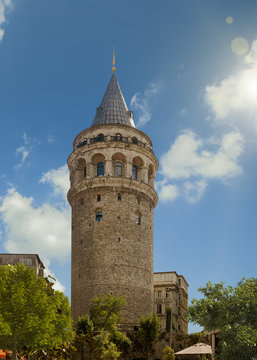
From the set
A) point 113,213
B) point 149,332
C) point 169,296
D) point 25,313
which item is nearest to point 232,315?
point 25,313

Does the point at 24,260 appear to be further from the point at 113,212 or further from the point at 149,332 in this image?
the point at 149,332

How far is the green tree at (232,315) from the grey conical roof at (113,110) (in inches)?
1514

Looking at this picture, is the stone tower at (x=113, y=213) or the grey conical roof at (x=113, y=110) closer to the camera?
the stone tower at (x=113, y=213)

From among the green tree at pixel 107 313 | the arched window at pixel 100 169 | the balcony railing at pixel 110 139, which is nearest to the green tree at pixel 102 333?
the green tree at pixel 107 313

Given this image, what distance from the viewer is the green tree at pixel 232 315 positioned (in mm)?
40812

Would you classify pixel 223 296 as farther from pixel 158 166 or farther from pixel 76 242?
pixel 158 166

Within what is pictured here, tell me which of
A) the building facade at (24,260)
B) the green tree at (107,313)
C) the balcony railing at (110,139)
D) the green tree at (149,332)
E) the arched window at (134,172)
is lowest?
the green tree at (149,332)

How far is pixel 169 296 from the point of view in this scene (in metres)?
94.9

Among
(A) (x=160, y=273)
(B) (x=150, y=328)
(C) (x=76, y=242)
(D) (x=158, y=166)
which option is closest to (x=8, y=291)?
(B) (x=150, y=328)

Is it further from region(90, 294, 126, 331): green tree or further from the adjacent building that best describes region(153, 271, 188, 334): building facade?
region(90, 294, 126, 331): green tree

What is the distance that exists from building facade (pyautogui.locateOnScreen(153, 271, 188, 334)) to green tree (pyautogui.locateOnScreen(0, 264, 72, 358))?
5065 centimetres

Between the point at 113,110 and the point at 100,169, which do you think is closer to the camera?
the point at 100,169

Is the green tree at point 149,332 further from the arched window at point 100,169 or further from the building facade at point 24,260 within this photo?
the arched window at point 100,169

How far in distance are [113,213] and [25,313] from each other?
3144 cm
